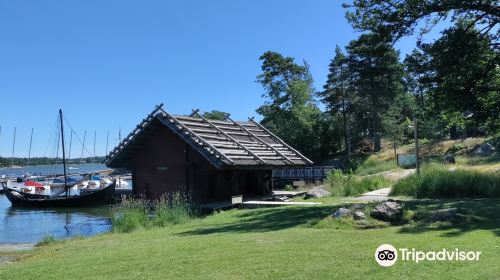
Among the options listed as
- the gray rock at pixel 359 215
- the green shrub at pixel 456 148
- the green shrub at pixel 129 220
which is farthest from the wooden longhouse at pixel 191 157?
the green shrub at pixel 456 148

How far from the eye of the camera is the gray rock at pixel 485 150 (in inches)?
1926

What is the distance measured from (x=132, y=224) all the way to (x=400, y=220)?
400 inches

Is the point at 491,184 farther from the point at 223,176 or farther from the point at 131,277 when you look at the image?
the point at 131,277

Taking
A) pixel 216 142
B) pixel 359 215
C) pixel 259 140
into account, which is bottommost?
pixel 359 215

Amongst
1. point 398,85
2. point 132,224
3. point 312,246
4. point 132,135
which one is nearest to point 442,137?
point 398,85

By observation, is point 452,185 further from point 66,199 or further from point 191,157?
point 66,199

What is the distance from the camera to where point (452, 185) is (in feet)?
72.6

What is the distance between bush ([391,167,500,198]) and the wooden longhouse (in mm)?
8971

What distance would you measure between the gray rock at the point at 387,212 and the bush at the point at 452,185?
968 cm

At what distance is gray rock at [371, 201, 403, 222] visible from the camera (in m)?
13.0

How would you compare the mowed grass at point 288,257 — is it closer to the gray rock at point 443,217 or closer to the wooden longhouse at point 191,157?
the gray rock at point 443,217

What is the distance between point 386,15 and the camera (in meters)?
20.4

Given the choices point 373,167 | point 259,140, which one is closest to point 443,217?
point 259,140

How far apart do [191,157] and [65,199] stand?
20.6 m
